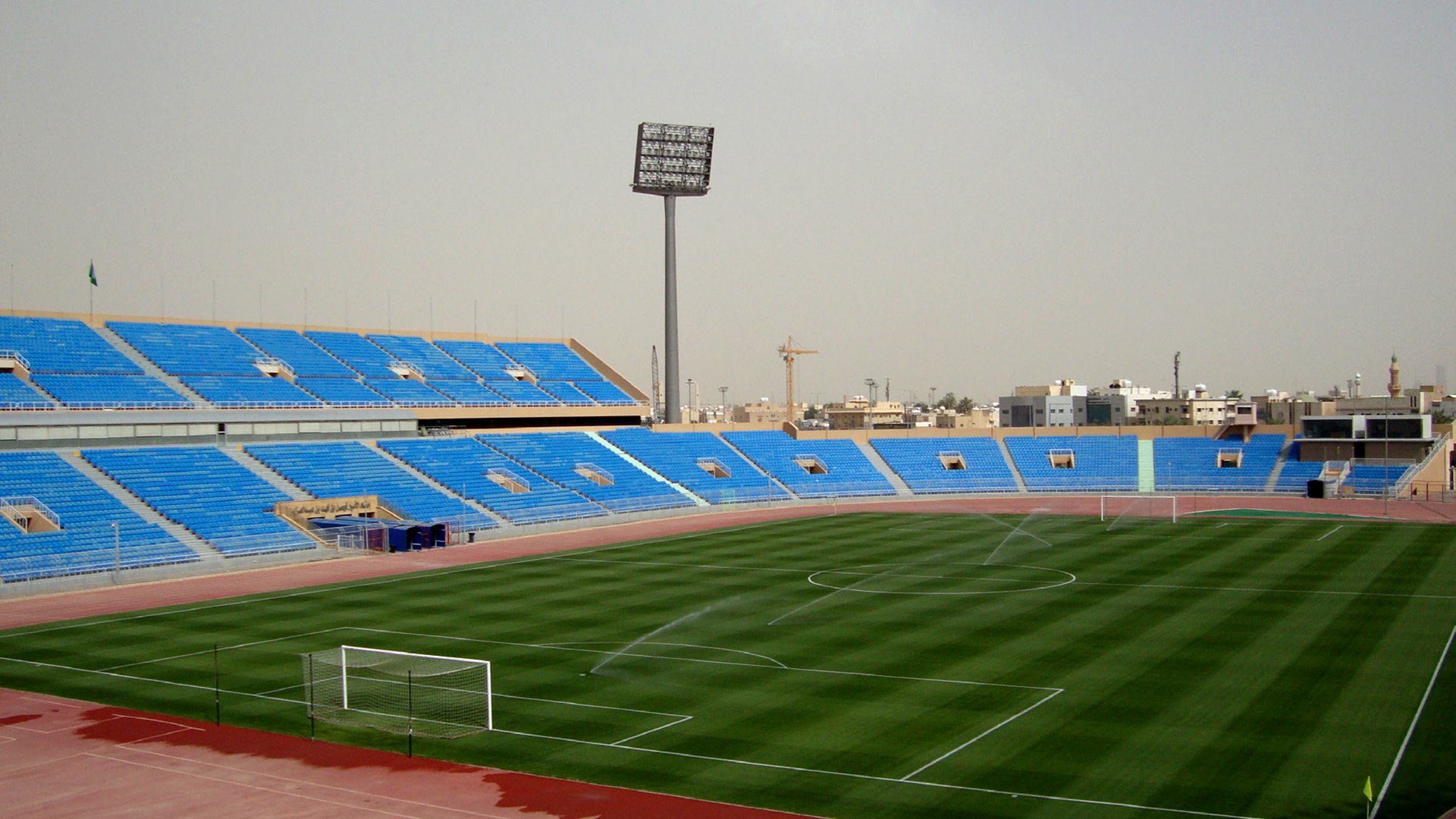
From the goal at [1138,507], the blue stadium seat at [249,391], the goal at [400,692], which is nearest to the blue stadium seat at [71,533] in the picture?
the blue stadium seat at [249,391]

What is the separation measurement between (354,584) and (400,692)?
17782 mm

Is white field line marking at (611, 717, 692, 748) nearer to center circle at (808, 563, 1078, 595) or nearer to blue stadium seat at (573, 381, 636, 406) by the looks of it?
center circle at (808, 563, 1078, 595)

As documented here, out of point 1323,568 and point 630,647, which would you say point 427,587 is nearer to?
point 630,647

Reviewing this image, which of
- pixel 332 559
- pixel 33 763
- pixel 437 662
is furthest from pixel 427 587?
pixel 33 763

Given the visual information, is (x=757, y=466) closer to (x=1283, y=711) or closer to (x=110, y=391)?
(x=110, y=391)

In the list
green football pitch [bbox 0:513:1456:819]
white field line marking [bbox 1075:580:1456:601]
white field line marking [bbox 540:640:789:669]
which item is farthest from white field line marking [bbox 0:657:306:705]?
white field line marking [bbox 1075:580:1456:601]

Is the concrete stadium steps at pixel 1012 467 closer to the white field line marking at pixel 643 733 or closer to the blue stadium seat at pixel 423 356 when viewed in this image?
the blue stadium seat at pixel 423 356

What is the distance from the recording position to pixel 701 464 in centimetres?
7312

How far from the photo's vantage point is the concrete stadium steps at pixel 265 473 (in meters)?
52.0

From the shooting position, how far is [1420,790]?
1681cm

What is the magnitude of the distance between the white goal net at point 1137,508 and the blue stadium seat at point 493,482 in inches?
1058

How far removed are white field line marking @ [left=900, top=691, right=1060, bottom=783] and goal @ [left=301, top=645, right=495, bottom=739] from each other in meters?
7.78

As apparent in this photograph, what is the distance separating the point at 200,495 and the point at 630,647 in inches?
1128

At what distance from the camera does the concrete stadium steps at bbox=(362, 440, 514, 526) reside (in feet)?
184
